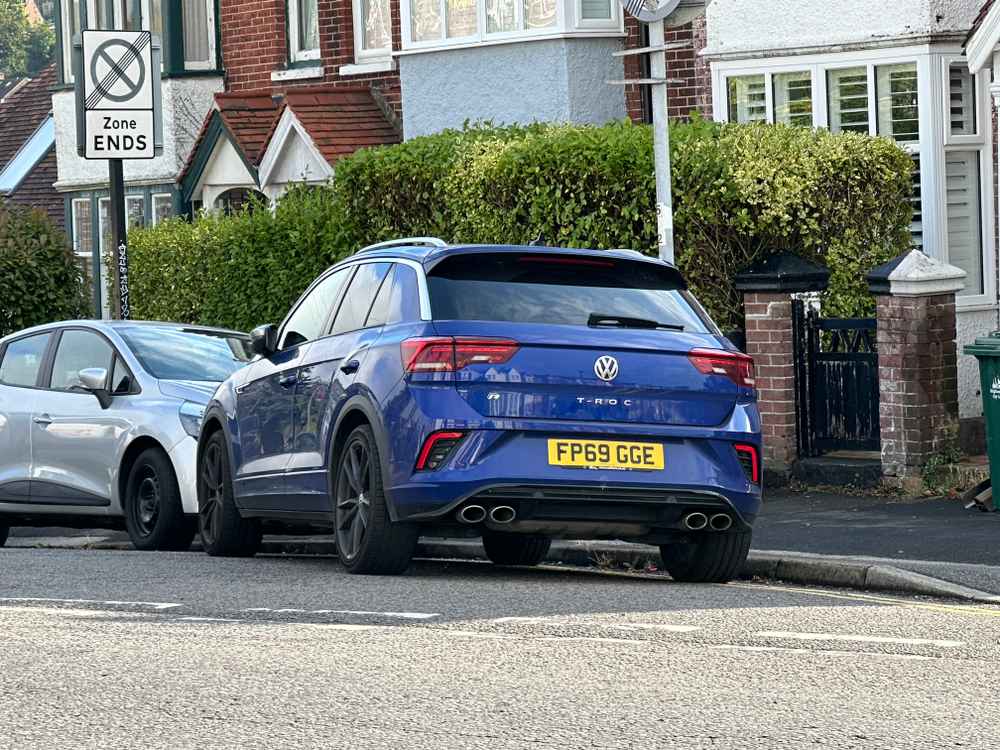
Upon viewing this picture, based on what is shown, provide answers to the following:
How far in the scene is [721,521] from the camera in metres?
10.5

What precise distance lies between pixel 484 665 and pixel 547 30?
15.4 m

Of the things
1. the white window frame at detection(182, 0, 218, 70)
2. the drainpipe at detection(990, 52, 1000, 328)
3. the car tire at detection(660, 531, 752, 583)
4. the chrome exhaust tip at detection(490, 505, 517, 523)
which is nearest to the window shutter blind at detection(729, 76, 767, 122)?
the drainpipe at detection(990, 52, 1000, 328)

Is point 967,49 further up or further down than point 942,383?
further up

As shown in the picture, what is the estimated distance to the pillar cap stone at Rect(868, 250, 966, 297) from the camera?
1495 centimetres

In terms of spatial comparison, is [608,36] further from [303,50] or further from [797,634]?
[797,634]

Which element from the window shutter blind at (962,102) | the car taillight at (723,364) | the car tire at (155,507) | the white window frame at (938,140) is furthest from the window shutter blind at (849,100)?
the car taillight at (723,364)

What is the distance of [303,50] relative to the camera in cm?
2828

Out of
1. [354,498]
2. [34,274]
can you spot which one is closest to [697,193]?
[354,498]

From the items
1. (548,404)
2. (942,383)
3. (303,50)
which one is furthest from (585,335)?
(303,50)

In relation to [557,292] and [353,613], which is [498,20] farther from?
[353,613]

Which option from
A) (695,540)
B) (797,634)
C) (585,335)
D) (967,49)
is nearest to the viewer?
(797,634)

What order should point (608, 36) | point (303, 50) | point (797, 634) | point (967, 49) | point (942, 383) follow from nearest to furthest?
1. point (797, 634)
2. point (942, 383)
3. point (967, 49)
4. point (608, 36)
5. point (303, 50)

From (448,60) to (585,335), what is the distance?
45.8ft

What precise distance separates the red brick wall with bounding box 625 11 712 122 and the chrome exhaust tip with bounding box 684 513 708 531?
9468 mm
